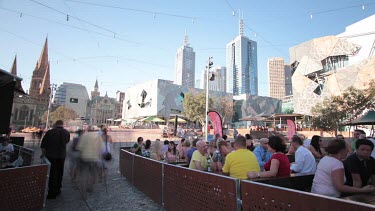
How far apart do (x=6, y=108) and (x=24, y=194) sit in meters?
2.33

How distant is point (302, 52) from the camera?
51.4 m

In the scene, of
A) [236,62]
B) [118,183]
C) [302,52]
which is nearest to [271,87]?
[302,52]

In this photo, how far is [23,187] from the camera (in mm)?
4164

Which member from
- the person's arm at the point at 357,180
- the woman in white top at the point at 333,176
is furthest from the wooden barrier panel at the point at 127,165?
the person's arm at the point at 357,180

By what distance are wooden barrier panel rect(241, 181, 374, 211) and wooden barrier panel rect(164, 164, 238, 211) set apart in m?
0.21

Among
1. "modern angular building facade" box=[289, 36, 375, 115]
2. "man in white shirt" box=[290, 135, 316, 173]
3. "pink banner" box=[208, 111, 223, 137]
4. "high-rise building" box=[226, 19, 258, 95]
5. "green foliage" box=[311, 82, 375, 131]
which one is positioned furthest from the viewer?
"modern angular building facade" box=[289, 36, 375, 115]

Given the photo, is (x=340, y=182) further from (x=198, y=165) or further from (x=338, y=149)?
(x=198, y=165)

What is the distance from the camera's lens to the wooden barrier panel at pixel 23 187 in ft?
12.6

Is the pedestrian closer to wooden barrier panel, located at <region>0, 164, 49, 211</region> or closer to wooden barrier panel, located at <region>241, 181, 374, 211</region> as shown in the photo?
wooden barrier panel, located at <region>0, 164, 49, 211</region>

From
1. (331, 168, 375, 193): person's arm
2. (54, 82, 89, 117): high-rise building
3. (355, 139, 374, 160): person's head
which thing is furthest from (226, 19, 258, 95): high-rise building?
(54, 82, 89, 117): high-rise building

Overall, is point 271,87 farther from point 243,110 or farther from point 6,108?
point 6,108

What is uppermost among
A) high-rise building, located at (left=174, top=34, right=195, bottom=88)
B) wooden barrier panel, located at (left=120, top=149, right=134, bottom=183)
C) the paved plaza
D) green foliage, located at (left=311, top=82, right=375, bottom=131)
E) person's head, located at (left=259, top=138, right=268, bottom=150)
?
high-rise building, located at (left=174, top=34, right=195, bottom=88)

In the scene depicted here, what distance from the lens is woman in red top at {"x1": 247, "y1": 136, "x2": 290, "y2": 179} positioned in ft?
11.5

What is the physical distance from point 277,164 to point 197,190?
1.34 m
